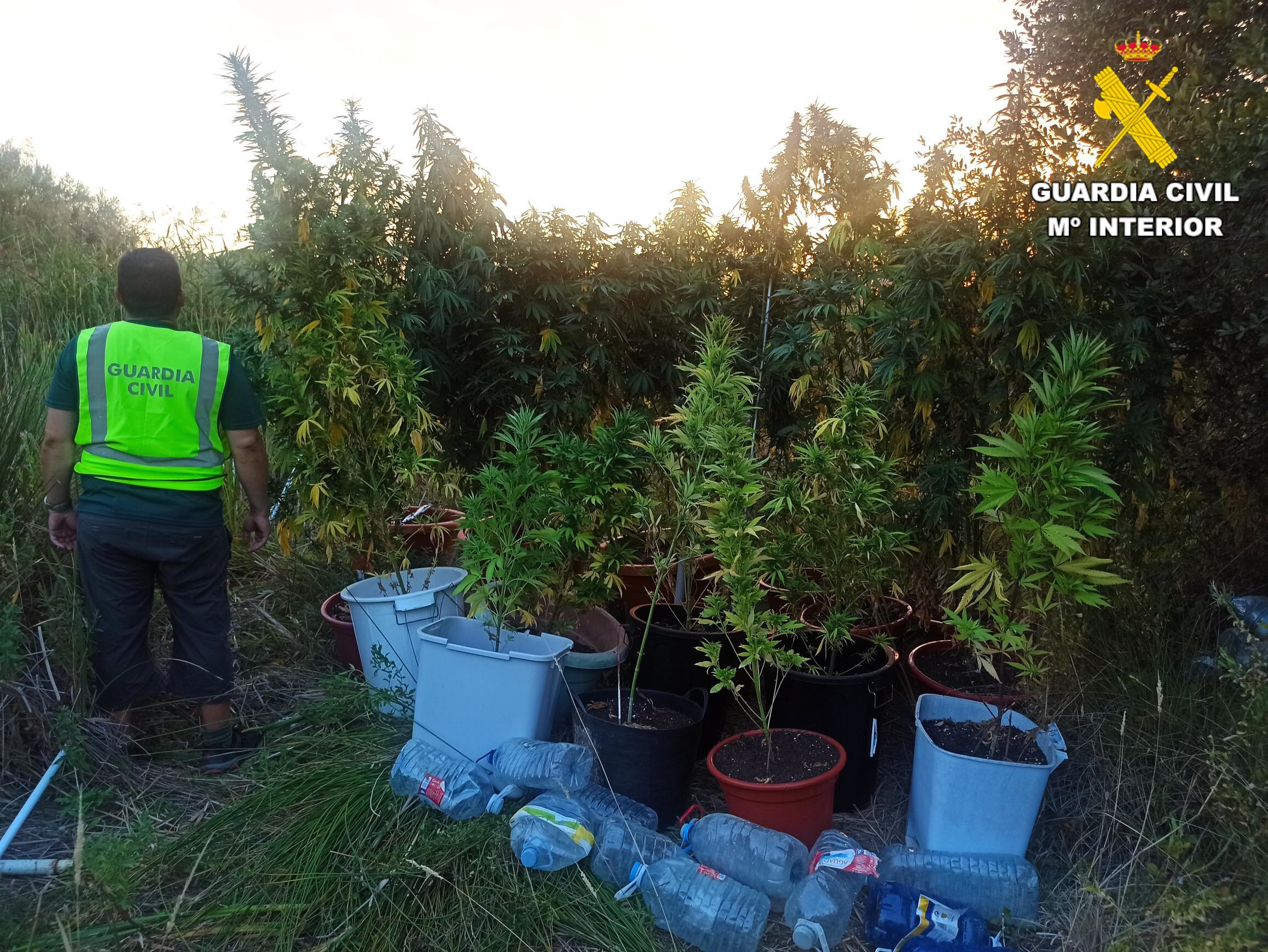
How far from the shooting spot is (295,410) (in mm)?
3404

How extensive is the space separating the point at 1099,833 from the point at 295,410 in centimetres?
331

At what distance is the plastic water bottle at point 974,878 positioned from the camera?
2.38 metres

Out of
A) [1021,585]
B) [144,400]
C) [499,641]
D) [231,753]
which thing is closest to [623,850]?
[499,641]

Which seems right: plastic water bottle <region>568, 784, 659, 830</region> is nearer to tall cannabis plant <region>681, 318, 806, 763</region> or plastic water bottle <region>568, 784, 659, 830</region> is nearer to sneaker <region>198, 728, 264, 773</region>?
tall cannabis plant <region>681, 318, 806, 763</region>

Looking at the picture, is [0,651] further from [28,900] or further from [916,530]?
[916,530]

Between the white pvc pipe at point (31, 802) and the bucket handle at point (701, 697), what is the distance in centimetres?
225

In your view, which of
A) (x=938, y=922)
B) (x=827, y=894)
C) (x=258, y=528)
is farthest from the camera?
(x=258, y=528)

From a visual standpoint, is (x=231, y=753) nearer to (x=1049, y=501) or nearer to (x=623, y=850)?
(x=623, y=850)

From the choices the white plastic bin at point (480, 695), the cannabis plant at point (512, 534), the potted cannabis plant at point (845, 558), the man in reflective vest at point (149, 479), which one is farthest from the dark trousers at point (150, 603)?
the potted cannabis plant at point (845, 558)

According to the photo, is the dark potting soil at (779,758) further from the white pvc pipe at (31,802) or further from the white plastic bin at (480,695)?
the white pvc pipe at (31,802)

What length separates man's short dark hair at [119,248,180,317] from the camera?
2965mm

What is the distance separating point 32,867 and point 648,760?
6.36 feet

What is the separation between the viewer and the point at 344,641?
388 centimetres

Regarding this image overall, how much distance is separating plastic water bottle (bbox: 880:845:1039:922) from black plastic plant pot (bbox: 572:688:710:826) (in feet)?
2.31
